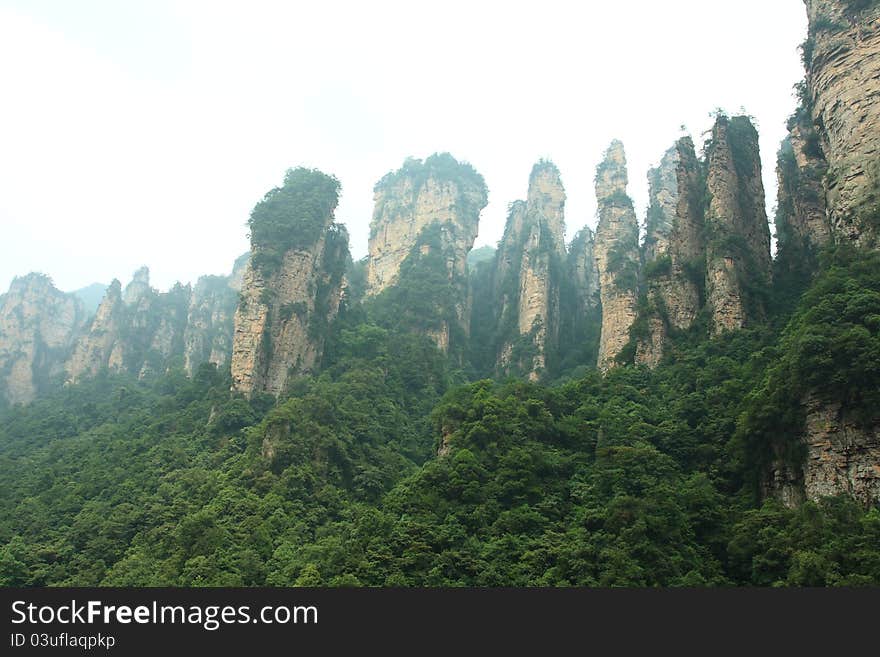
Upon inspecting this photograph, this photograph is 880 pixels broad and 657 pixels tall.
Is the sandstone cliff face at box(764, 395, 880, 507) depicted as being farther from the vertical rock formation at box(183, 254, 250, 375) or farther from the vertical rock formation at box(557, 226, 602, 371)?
the vertical rock formation at box(183, 254, 250, 375)

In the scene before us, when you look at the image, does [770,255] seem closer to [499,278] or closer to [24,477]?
[499,278]

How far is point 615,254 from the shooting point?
4291cm

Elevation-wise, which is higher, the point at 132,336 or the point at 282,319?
the point at 132,336

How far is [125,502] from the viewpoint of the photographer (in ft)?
95.9

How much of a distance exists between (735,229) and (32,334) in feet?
170

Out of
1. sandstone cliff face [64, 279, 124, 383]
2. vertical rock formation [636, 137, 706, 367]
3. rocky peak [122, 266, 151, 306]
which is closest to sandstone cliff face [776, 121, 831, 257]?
vertical rock formation [636, 137, 706, 367]

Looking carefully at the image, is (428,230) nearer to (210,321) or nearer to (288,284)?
(210,321)

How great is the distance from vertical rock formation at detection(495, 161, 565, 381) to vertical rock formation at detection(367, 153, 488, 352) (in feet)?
10.2

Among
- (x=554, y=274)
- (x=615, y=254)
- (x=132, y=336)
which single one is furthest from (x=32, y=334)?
(x=615, y=254)

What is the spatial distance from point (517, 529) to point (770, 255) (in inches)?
753

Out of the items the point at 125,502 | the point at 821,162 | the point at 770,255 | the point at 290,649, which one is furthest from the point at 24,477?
the point at 821,162

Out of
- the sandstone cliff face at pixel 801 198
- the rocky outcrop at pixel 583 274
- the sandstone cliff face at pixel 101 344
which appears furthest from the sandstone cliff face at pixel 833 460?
the sandstone cliff face at pixel 101 344

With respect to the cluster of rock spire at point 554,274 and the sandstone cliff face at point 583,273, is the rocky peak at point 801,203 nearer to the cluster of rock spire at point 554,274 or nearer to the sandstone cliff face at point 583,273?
the cluster of rock spire at point 554,274

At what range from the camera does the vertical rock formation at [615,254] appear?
39875mm
